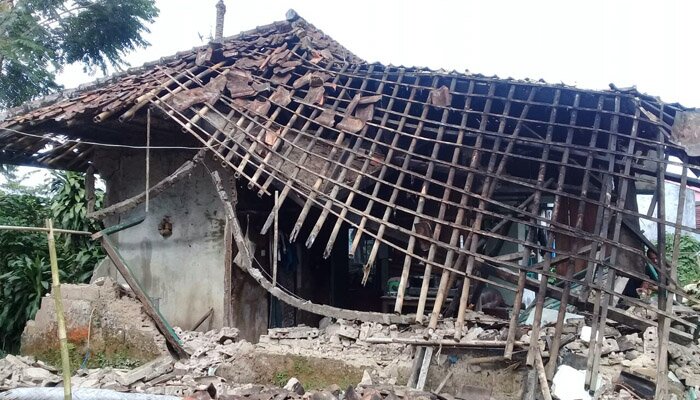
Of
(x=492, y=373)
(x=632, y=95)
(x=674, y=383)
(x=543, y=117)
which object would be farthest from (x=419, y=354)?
(x=632, y=95)

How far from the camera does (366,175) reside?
19.7 ft

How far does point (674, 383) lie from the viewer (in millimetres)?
5652

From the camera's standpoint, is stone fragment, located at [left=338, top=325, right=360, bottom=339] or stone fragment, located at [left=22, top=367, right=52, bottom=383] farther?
stone fragment, located at [left=338, top=325, right=360, bottom=339]

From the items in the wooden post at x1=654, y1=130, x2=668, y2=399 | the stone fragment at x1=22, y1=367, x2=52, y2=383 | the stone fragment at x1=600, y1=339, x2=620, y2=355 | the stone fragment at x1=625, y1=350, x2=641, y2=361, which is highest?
the wooden post at x1=654, y1=130, x2=668, y2=399

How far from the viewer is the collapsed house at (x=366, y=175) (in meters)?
5.41

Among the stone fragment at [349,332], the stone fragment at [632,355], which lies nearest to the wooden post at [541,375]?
the stone fragment at [632,355]

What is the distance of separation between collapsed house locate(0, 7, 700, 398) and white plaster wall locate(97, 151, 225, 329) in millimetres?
24

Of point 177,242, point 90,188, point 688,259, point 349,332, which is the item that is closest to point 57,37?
point 90,188

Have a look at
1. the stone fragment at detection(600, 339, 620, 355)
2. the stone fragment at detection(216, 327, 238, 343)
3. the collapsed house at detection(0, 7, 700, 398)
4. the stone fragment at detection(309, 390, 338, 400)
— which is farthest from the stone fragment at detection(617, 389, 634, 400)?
the stone fragment at detection(216, 327, 238, 343)

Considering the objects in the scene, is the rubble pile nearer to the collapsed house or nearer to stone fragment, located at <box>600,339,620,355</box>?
stone fragment, located at <box>600,339,620,355</box>

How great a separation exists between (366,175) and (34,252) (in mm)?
7832

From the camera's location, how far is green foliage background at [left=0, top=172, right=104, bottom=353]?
31.8ft

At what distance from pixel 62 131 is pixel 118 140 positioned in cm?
83

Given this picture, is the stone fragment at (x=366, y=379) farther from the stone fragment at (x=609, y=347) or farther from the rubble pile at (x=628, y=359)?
the stone fragment at (x=609, y=347)
